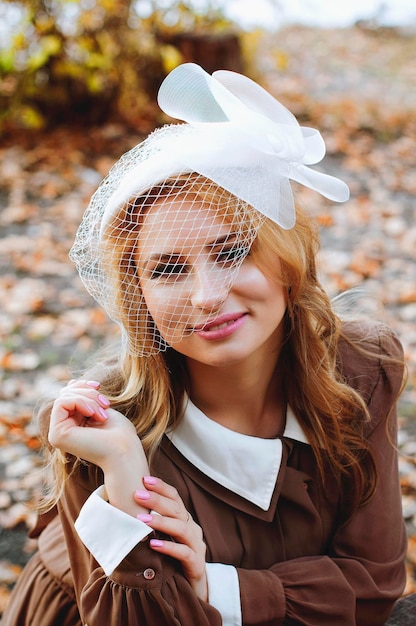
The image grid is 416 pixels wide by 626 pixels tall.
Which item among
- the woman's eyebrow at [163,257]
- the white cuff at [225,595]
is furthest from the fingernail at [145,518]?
the woman's eyebrow at [163,257]

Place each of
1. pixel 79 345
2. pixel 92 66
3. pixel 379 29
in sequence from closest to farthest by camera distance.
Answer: pixel 79 345, pixel 92 66, pixel 379 29

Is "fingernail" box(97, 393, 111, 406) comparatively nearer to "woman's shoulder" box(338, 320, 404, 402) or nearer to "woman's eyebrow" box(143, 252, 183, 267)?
"woman's eyebrow" box(143, 252, 183, 267)

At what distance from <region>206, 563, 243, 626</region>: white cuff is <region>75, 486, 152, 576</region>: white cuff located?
28 centimetres

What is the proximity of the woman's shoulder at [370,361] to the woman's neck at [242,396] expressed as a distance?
223 mm

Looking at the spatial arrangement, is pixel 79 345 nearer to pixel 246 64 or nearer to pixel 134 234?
pixel 134 234

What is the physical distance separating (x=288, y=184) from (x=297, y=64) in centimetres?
919

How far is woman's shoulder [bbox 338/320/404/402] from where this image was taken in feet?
7.68

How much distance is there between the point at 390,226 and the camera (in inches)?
259

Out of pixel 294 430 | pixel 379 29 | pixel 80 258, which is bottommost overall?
pixel 379 29

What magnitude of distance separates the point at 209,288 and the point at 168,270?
142mm

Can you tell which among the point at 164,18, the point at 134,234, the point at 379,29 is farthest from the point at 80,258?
the point at 379,29

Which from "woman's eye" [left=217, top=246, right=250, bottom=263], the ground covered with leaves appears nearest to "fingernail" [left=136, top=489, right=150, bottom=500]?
"woman's eye" [left=217, top=246, right=250, bottom=263]

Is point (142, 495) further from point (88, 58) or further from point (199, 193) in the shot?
point (88, 58)

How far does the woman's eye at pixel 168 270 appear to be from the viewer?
195 cm
